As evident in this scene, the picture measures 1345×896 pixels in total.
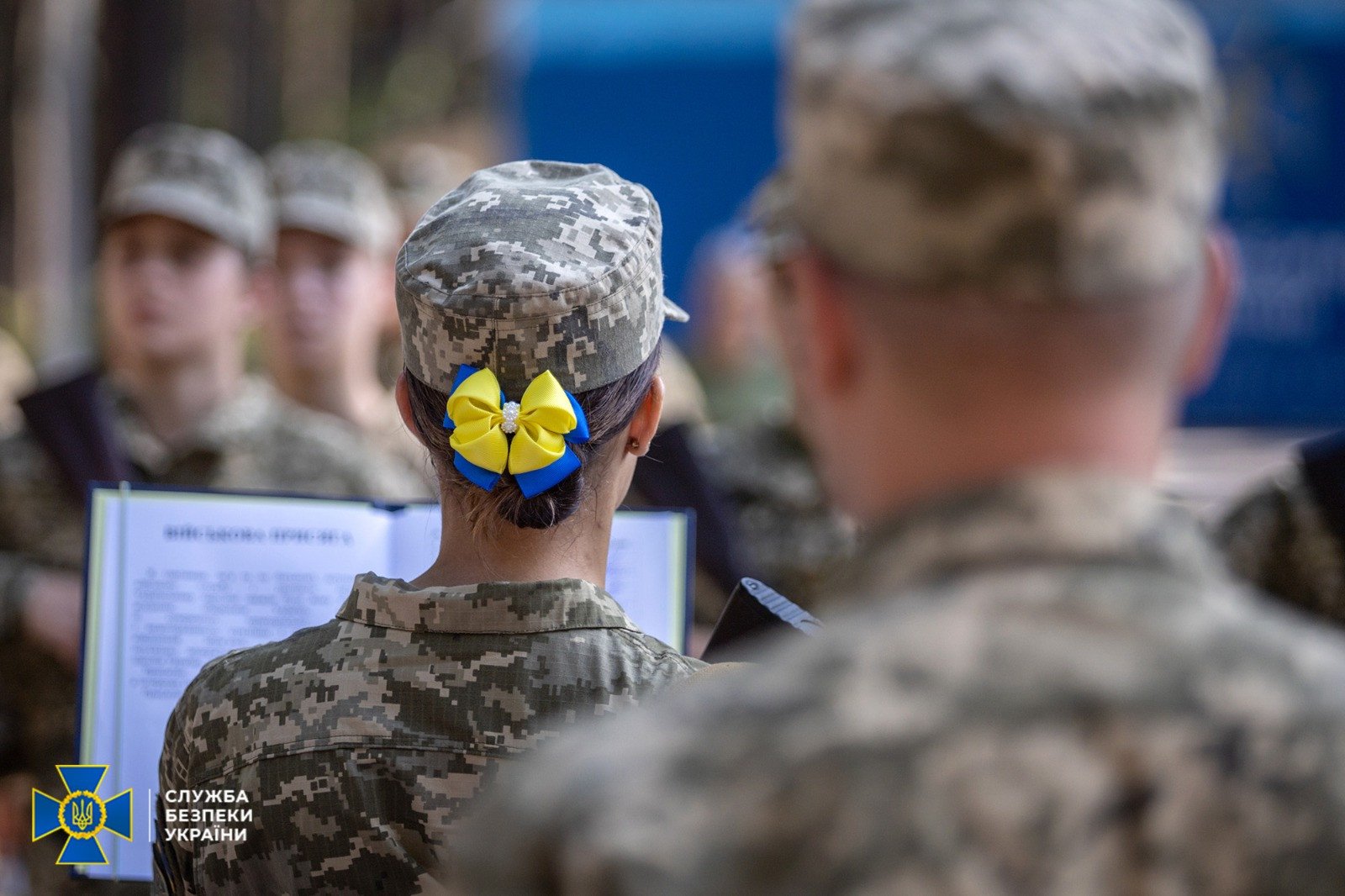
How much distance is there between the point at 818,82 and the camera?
1.04 metres

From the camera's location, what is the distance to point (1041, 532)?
101cm

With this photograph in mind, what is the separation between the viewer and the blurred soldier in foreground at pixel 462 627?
1.68 meters

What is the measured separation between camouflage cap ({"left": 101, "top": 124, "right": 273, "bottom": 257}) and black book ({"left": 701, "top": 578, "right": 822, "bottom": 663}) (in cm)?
266

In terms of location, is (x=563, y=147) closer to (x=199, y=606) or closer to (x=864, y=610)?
(x=199, y=606)

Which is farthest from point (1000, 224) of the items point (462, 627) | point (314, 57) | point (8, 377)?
point (314, 57)

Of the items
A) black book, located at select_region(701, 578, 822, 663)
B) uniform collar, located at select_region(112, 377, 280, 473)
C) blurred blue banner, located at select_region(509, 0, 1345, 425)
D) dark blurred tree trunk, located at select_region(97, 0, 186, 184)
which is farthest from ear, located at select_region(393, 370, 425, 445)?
dark blurred tree trunk, located at select_region(97, 0, 186, 184)

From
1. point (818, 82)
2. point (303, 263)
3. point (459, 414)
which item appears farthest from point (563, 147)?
point (818, 82)

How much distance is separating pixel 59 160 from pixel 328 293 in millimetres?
7895

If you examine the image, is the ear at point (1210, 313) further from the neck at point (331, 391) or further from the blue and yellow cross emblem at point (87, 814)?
the neck at point (331, 391)

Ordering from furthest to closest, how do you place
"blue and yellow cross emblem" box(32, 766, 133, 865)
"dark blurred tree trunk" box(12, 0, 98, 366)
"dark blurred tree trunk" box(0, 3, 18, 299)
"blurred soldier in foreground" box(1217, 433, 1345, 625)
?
1. "dark blurred tree trunk" box(0, 3, 18, 299)
2. "dark blurred tree trunk" box(12, 0, 98, 366)
3. "blurred soldier in foreground" box(1217, 433, 1345, 625)
4. "blue and yellow cross emblem" box(32, 766, 133, 865)

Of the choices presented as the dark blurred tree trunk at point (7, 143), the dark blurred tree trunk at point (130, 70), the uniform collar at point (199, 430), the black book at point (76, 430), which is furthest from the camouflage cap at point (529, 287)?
the dark blurred tree trunk at point (7, 143)

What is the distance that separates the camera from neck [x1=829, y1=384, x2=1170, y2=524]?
1025 mm

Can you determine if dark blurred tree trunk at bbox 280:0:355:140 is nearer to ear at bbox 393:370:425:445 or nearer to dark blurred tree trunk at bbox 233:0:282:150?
dark blurred tree trunk at bbox 233:0:282:150

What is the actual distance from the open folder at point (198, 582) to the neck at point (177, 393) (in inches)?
62.2
